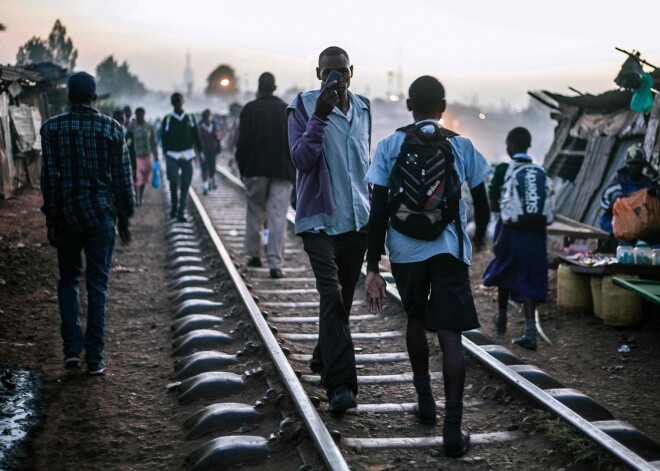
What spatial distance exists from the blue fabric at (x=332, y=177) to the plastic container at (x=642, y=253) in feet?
12.2

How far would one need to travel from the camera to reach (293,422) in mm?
4344

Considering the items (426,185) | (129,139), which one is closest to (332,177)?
(426,185)

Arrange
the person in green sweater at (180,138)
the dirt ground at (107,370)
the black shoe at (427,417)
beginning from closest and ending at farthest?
the dirt ground at (107,370) → the black shoe at (427,417) → the person in green sweater at (180,138)

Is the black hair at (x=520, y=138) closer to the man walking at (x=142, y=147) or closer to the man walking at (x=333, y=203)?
the man walking at (x=333, y=203)

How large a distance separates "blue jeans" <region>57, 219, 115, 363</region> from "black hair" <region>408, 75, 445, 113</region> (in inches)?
103

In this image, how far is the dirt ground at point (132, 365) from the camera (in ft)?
14.7

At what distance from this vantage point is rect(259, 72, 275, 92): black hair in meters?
8.78

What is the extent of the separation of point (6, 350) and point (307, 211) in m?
3.31

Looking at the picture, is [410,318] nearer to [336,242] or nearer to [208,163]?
[336,242]

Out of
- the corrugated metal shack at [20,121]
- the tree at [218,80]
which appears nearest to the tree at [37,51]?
the corrugated metal shack at [20,121]

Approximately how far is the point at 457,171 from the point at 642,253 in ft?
12.6

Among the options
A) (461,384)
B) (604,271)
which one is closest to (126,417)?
(461,384)

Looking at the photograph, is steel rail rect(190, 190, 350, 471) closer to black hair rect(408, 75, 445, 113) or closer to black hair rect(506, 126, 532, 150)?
black hair rect(408, 75, 445, 113)

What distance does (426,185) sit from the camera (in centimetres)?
402
